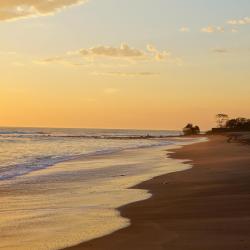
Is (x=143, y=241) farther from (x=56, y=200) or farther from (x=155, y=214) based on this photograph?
(x=56, y=200)

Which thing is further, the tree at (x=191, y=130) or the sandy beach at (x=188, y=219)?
the tree at (x=191, y=130)

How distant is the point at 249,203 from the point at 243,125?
129 m

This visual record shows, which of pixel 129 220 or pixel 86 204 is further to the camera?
pixel 86 204

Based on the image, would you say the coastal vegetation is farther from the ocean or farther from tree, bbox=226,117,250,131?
the ocean

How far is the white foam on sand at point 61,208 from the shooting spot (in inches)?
345

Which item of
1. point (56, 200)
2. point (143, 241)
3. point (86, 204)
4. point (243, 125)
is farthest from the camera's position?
point (243, 125)

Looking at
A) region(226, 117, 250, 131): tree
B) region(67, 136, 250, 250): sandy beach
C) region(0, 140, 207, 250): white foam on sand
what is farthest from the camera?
region(226, 117, 250, 131): tree

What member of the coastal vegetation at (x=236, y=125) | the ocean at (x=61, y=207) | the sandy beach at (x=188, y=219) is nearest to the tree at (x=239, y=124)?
the coastal vegetation at (x=236, y=125)

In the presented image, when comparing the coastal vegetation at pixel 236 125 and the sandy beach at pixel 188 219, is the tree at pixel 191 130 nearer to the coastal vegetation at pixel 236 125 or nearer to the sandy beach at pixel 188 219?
the coastal vegetation at pixel 236 125

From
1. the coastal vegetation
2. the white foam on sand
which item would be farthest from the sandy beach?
the coastal vegetation

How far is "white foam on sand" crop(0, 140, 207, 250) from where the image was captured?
877 centimetres

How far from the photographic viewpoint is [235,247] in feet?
24.9

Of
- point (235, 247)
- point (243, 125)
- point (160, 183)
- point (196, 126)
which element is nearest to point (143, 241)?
point (235, 247)

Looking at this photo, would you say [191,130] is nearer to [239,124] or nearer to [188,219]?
[239,124]
